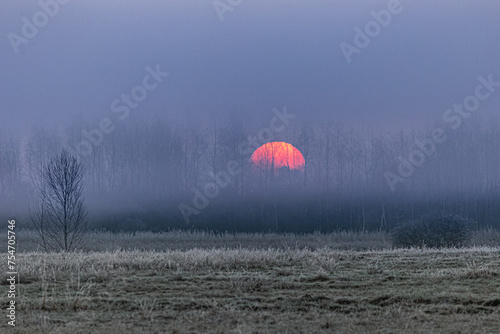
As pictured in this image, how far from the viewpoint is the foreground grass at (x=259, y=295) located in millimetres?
6586

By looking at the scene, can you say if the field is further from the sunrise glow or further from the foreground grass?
the sunrise glow

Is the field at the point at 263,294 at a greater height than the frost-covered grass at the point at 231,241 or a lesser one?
greater

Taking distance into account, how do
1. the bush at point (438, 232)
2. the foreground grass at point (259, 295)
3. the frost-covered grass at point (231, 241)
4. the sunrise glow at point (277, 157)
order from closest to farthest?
the foreground grass at point (259, 295)
the bush at point (438, 232)
the frost-covered grass at point (231, 241)
the sunrise glow at point (277, 157)

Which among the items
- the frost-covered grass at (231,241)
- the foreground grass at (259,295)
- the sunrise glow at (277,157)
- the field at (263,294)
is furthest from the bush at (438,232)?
the sunrise glow at (277,157)

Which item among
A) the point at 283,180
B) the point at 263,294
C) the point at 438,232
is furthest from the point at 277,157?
the point at 263,294

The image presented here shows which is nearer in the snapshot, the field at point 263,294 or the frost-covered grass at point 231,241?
the field at point 263,294

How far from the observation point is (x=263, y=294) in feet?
27.2

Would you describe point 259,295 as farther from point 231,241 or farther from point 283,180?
point 283,180

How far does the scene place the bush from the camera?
2497 cm

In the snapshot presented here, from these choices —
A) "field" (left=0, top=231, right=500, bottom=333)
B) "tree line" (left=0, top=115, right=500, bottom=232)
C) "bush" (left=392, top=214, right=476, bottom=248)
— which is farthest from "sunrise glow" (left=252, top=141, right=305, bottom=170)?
"field" (left=0, top=231, right=500, bottom=333)

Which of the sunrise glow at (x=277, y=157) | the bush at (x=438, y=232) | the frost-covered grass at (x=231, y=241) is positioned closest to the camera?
the bush at (x=438, y=232)

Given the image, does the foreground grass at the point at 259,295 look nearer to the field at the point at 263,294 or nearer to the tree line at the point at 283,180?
the field at the point at 263,294

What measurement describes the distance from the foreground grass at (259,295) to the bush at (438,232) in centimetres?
1352

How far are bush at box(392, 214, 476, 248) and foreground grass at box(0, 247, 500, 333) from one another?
13.5 metres
